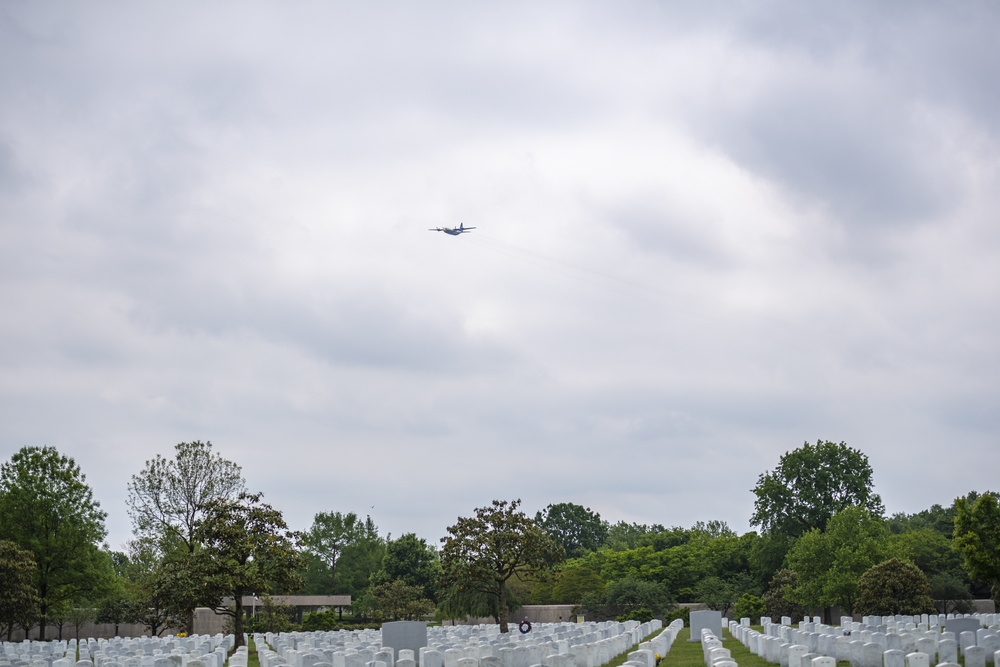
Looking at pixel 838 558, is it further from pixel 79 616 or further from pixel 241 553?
pixel 79 616

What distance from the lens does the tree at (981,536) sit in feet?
130

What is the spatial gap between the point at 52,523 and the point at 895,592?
42471mm

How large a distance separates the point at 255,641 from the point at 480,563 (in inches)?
414

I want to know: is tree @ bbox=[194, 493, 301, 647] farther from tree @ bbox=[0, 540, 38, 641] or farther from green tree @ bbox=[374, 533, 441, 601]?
green tree @ bbox=[374, 533, 441, 601]

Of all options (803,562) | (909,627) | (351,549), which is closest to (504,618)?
(909,627)

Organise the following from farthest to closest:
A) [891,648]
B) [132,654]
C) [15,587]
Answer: [15,587], [132,654], [891,648]

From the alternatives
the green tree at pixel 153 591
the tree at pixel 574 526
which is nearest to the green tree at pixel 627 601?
the green tree at pixel 153 591

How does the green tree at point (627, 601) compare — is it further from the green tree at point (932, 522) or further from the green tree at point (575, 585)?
the green tree at point (932, 522)

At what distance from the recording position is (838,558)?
5547cm

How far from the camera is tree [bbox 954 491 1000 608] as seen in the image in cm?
3953

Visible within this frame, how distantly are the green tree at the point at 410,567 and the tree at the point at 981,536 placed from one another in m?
45.6

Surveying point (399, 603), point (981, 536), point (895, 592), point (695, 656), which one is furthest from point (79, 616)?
point (981, 536)

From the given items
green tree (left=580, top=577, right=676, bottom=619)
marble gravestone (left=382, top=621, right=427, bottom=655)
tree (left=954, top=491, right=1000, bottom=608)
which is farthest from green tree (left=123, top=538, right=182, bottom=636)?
tree (left=954, top=491, right=1000, bottom=608)

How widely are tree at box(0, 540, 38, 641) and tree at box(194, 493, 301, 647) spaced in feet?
39.3
